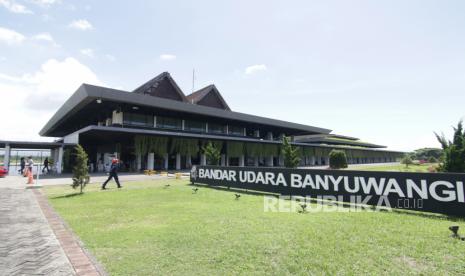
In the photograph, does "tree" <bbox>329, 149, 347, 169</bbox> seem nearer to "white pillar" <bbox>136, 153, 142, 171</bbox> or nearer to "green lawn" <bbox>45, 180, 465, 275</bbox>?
"white pillar" <bbox>136, 153, 142, 171</bbox>

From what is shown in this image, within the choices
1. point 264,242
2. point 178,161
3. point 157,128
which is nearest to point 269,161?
point 178,161

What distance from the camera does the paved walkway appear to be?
3842 millimetres

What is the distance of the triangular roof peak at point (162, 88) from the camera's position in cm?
3806

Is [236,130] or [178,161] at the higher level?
[236,130]

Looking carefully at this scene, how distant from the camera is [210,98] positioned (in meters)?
46.4

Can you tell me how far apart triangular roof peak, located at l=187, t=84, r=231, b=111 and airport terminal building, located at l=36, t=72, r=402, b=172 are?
0.18 m

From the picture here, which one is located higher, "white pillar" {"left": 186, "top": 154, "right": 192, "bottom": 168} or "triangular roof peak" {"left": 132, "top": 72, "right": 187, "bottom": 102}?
"triangular roof peak" {"left": 132, "top": 72, "right": 187, "bottom": 102}

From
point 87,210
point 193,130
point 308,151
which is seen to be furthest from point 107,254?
point 308,151

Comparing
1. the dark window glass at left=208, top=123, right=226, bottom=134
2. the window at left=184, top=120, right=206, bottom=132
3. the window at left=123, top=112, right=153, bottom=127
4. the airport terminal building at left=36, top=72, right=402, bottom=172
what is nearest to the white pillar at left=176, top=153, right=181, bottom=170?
the airport terminal building at left=36, top=72, right=402, bottom=172

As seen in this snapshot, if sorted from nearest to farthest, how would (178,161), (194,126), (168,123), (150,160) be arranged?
1. (150,160)
2. (178,161)
3. (168,123)
4. (194,126)

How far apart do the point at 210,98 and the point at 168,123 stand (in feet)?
46.7

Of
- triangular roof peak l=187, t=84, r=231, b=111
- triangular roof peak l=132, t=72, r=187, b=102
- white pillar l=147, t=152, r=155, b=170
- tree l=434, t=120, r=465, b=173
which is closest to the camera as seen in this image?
tree l=434, t=120, r=465, b=173

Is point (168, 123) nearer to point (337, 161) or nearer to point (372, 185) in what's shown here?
point (337, 161)

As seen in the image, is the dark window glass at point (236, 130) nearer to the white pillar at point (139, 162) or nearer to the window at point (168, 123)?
the window at point (168, 123)
